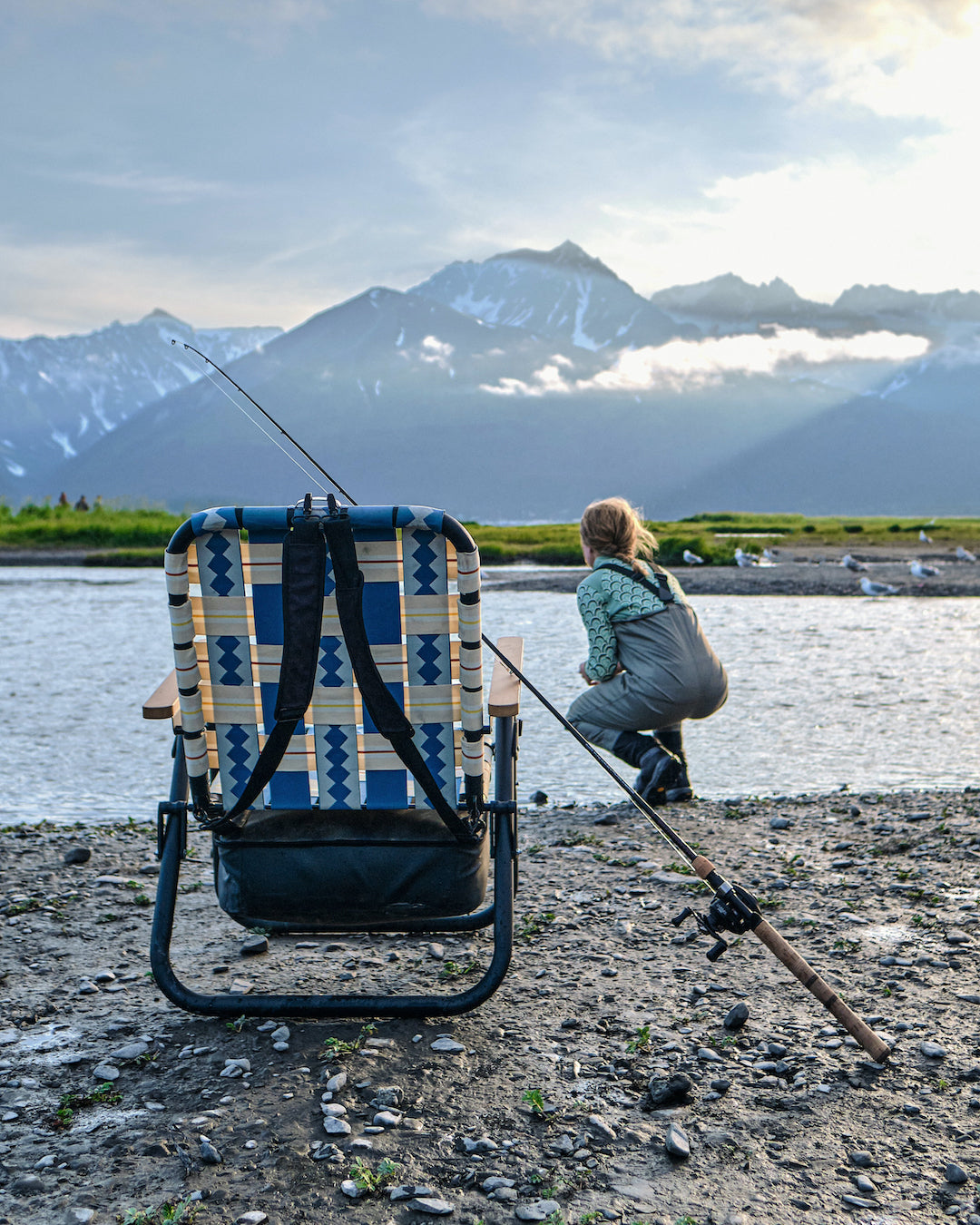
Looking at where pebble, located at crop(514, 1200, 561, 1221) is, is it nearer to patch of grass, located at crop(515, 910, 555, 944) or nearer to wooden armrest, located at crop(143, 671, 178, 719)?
patch of grass, located at crop(515, 910, 555, 944)

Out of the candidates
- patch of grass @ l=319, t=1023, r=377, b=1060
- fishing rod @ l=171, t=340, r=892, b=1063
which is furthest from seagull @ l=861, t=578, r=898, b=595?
patch of grass @ l=319, t=1023, r=377, b=1060

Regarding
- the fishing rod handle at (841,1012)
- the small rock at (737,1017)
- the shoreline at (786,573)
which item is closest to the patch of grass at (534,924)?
the small rock at (737,1017)

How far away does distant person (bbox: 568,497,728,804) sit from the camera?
532 centimetres

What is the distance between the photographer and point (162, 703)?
3.06 metres

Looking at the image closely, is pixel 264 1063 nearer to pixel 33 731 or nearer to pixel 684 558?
pixel 33 731

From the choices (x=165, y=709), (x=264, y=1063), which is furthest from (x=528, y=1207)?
(x=165, y=709)

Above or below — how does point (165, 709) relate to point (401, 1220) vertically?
above

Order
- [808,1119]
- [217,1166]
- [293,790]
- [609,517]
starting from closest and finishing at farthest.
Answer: [217,1166], [808,1119], [293,790], [609,517]

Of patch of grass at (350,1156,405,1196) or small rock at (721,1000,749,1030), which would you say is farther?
small rock at (721,1000,749,1030)

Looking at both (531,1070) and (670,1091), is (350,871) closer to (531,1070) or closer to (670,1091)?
(531,1070)

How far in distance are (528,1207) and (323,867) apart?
1061mm

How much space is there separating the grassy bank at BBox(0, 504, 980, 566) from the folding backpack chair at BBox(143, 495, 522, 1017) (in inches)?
930

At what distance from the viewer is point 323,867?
2.89m

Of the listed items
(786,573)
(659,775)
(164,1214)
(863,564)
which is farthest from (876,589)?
(164,1214)
